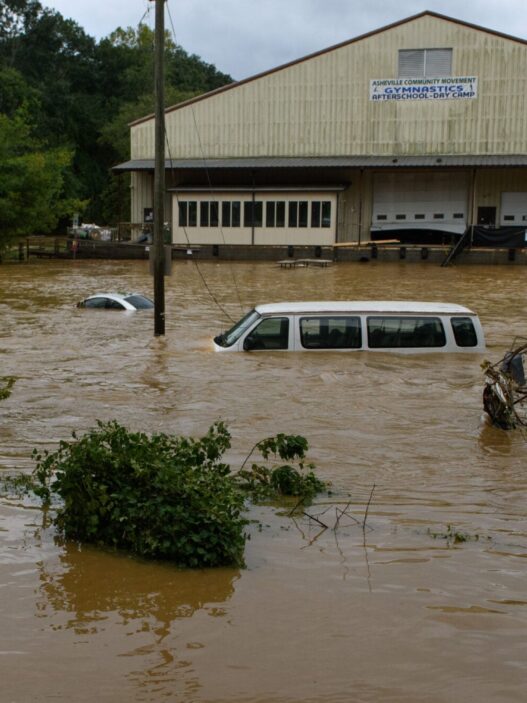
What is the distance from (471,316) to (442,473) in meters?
5.54

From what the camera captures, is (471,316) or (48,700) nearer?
(48,700)

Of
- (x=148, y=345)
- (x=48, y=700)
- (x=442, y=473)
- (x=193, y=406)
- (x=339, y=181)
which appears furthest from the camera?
(x=339, y=181)

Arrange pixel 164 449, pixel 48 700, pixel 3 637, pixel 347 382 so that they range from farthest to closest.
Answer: pixel 347 382, pixel 164 449, pixel 3 637, pixel 48 700

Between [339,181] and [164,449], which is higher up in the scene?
[339,181]

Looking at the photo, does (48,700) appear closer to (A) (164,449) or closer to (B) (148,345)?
(A) (164,449)

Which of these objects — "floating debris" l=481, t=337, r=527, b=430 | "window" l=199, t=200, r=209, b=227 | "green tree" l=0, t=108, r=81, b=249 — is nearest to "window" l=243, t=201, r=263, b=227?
"window" l=199, t=200, r=209, b=227

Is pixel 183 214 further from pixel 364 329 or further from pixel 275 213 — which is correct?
pixel 364 329

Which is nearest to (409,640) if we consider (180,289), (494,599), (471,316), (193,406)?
(494,599)

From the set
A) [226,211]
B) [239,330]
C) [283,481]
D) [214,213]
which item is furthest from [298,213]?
[283,481]

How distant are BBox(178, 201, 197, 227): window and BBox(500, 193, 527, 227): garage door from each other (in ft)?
59.9

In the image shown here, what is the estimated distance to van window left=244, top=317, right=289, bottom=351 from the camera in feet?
45.9

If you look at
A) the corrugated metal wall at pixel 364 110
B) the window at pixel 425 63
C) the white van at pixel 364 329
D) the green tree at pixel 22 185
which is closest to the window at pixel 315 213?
the corrugated metal wall at pixel 364 110

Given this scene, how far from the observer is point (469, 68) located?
160 feet

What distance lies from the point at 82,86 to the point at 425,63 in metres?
51.6
